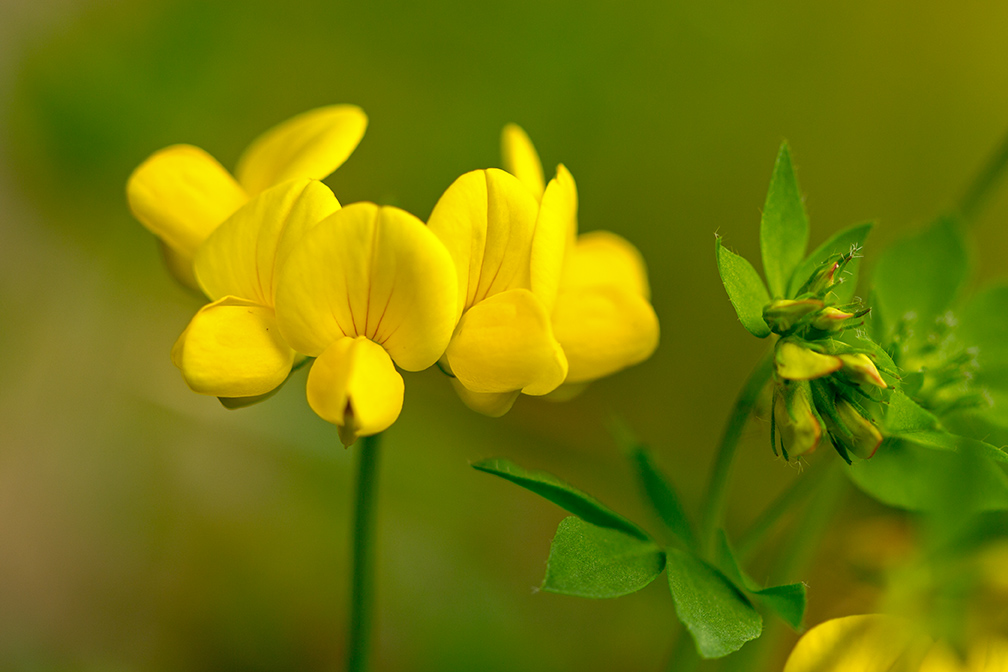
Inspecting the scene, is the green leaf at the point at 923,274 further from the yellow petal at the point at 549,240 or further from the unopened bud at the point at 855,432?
the yellow petal at the point at 549,240

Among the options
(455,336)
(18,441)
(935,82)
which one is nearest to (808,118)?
(935,82)

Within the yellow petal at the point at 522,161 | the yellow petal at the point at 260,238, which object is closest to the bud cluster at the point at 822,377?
the yellow petal at the point at 522,161

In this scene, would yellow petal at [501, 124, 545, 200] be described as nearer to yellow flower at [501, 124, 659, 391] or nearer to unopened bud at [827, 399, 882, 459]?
yellow flower at [501, 124, 659, 391]

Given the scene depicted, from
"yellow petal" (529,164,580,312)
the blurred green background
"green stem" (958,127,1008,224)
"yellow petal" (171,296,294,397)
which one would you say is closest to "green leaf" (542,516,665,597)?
"yellow petal" (529,164,580,312)

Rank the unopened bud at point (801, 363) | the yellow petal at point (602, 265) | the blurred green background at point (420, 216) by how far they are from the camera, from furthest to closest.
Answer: the blurred green background at point (420, 216), the yellow petal at point (602, 265), the unopened bud at point (801, 363)

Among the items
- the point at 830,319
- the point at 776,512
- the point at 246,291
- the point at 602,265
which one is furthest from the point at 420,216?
the point at 830,319
